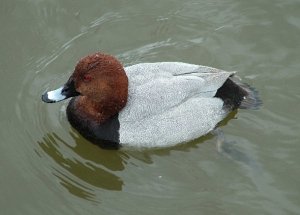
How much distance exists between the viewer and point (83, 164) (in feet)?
18.9

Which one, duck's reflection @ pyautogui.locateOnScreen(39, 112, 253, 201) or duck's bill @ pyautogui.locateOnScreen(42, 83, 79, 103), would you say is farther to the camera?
duck's bill @ pyautogui.locateOnScreen(42, 83, 79, 103)

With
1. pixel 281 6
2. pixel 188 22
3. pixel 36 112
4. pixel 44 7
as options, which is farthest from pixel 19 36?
Answer: pixel 281 6

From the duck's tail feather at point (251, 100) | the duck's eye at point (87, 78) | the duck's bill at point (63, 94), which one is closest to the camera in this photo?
the duck's eye at point (87, 78)

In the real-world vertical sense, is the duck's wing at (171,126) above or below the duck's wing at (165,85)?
below

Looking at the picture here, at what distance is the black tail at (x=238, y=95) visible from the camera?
Result: 19.4 feet

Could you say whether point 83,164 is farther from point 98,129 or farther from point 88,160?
point 98,129

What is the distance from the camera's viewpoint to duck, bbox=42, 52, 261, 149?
5566 millimetres

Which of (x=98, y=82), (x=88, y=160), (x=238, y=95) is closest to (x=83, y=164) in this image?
(x=88, y=160)

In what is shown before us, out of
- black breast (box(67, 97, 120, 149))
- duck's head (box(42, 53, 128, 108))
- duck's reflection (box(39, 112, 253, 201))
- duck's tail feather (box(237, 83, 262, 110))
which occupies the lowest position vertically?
duck's reflection (box(39, 112, 253, 201))

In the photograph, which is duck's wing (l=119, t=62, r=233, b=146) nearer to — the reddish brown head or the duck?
the duck

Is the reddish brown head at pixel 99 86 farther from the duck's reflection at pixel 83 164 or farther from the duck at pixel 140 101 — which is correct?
the duck's reflection at pixel 83 164

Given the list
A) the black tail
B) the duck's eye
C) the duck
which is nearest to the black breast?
the duck

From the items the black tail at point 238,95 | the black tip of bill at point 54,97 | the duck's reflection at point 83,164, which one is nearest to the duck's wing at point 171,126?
the black tail at point 238,95

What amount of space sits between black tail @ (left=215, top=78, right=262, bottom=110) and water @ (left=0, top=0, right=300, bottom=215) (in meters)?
0.13
